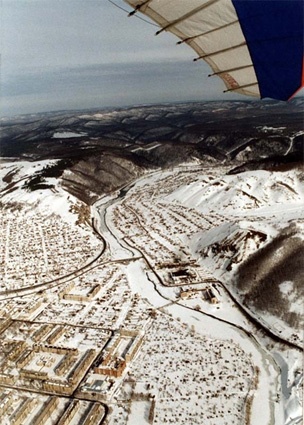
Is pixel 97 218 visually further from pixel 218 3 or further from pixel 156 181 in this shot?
pixel 218 3

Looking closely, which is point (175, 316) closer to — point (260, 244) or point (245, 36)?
point (260, 244)

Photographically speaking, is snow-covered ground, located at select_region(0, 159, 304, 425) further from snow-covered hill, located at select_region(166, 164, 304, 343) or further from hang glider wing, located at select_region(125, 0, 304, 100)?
hang glider wing, located at select_region(125, 0, 304, 100)

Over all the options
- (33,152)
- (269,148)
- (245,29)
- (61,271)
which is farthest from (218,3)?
(33,152)

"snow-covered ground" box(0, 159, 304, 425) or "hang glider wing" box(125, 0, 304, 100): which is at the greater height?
"hang glider wing" box(125, 0, 304, 100)

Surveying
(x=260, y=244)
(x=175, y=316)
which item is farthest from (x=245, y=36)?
(x=260, y=244)

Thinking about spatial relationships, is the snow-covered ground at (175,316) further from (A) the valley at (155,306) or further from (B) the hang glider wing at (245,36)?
(B) the hang glider wing at (245,36)

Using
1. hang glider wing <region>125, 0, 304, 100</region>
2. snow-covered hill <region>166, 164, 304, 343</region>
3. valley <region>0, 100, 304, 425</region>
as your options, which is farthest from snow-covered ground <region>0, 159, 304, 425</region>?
hang glider wing <region>125, 0, 304, 100</region>

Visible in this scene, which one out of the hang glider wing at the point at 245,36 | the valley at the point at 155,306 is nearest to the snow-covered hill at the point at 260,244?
the valley at the point at 155,306

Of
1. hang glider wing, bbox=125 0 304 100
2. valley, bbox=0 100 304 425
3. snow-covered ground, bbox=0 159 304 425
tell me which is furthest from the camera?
valley, bbox=0 100 304 425
